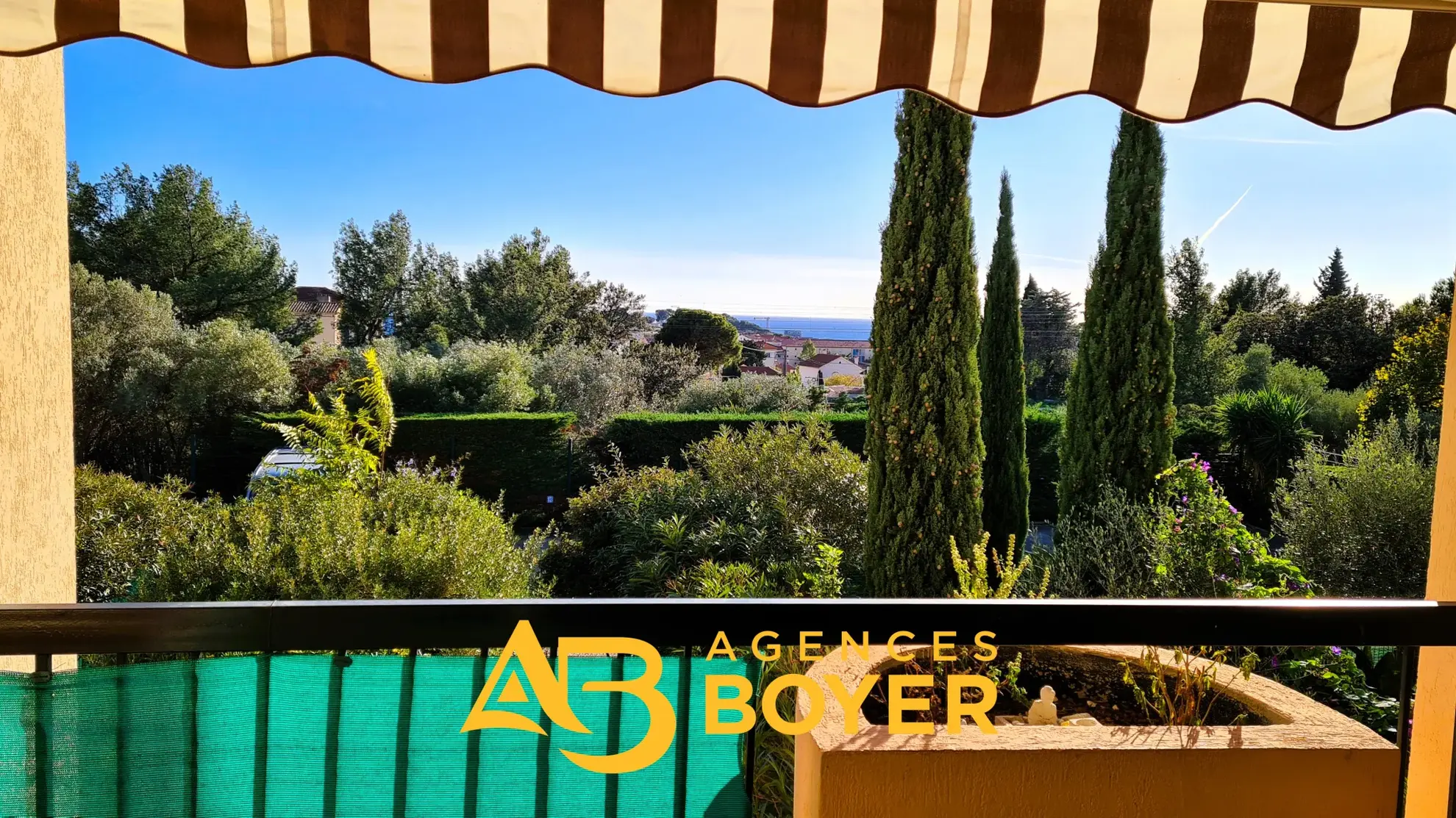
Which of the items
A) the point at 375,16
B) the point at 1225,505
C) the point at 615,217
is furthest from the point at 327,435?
the point at 615,217

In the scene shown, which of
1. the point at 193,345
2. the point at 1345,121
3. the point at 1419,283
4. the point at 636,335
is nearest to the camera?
the point at 1345,121

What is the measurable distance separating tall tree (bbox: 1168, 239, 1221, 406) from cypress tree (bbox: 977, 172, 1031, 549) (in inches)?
163

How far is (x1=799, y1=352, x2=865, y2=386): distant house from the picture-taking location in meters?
14.3

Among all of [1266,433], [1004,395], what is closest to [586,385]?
[1004,395]

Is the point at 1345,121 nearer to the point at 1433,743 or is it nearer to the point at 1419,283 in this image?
the point at 1433,743

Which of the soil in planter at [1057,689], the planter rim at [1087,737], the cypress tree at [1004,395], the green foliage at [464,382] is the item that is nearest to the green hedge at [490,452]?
the green foliage at [464,382]

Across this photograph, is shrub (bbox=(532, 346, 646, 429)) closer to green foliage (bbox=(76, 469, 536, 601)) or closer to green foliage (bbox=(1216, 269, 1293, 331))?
green foliage (bbox=(76, 469, 536, 601))

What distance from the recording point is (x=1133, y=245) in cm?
670

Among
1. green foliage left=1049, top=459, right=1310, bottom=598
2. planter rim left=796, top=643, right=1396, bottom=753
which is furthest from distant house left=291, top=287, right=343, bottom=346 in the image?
planter rim left=796, top=643, right=1396, bottom=753

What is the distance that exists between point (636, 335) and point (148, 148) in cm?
994

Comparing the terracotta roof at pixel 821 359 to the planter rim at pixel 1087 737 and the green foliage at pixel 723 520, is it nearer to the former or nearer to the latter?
the green foliage at pixel 723 520

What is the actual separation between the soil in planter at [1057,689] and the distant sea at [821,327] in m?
12.5

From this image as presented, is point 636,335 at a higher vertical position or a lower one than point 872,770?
higher

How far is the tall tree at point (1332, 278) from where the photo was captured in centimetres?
1270
